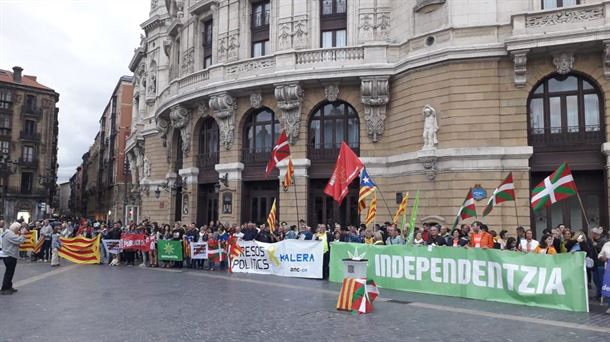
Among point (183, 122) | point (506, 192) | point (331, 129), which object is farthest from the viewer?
point (183, 122)

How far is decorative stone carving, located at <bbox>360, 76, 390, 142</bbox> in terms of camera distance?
998 inches

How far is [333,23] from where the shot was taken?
27.6 m

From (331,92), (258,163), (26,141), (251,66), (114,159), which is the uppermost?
(26,141)

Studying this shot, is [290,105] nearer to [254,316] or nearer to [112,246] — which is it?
[112,246]

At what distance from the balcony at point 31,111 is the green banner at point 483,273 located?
2874 inches

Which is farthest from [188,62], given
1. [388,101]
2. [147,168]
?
[388,101]

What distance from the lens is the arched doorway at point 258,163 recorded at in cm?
2931

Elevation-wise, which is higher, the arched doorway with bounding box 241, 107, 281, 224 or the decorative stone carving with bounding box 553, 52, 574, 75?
the decorative stone carving with bounding box 553, 52, 574, 75

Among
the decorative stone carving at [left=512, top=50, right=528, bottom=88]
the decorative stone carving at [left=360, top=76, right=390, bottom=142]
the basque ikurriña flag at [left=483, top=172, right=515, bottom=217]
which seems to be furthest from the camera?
the decorative stone carving at [left=360, top=76, right=390, bottom=142]

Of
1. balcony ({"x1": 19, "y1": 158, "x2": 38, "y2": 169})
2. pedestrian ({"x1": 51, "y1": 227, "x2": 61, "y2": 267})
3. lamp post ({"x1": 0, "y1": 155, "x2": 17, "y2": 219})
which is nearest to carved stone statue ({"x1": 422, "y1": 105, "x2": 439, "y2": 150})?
pedestrian ({"x1": 51, "y1": 227, "x2": 61, "y2": 267})

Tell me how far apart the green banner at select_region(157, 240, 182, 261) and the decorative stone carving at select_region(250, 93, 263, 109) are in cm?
993

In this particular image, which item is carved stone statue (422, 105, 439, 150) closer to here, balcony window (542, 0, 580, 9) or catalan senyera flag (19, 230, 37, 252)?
balcony window (542, 0, 580, 9)

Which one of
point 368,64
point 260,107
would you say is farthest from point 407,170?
point 260,107

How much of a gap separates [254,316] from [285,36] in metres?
19.5
